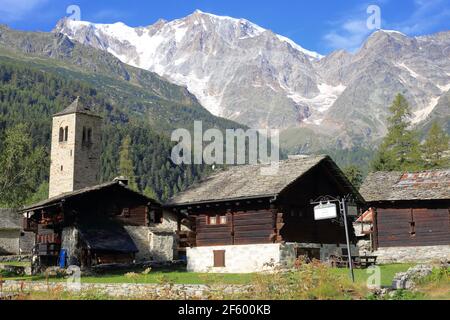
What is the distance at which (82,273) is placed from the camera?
3678 centimetres

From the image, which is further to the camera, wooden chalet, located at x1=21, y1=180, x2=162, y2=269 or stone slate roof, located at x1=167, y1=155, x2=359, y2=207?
wooden chalet, located at x1=21, y1=180, x2=162, y2=269

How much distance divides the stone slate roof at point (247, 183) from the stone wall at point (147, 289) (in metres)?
13.3

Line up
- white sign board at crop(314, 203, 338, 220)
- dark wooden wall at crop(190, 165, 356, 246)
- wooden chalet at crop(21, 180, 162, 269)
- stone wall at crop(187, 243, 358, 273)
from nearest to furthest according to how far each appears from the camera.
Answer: white sign board at crop(314, 203, 338, 220), stone wall at crop(187, 243, 358, 273), dark wooden wall at crop(190, 165, 356, 246), wooden chalet at crop(21, 180, 162, 269)

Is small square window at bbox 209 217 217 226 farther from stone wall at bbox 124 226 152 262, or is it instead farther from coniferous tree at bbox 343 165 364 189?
coniferous tree at bbox 343 165 364 189

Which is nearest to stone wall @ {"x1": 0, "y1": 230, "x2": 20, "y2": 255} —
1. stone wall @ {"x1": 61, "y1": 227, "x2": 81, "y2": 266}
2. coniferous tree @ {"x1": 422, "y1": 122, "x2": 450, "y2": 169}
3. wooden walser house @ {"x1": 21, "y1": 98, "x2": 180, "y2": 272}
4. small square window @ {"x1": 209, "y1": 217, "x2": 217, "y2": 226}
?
wooden walser house @ {"x1": 21, "y1": 98, "x2": 180, "y2": 272}

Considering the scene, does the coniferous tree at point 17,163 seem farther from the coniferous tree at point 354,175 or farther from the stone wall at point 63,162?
the coniferous tree at point 354,175

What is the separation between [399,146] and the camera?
2793 inches

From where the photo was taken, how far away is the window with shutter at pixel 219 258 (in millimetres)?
37625

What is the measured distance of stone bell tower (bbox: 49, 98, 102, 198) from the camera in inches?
2972

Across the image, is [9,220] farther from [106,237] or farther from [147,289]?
[147,289]

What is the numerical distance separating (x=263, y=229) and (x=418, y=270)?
43.1 ft

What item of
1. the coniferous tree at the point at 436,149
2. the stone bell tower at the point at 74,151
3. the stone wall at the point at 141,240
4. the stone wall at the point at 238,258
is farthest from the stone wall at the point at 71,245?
the coniferous tree at the point at 436,149

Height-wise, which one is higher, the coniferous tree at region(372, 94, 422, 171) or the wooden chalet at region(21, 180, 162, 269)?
the coniferous tree at region(372, 94, 422, 171)

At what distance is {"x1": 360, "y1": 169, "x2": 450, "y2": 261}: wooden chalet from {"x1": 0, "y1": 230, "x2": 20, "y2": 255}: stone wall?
144 ft
